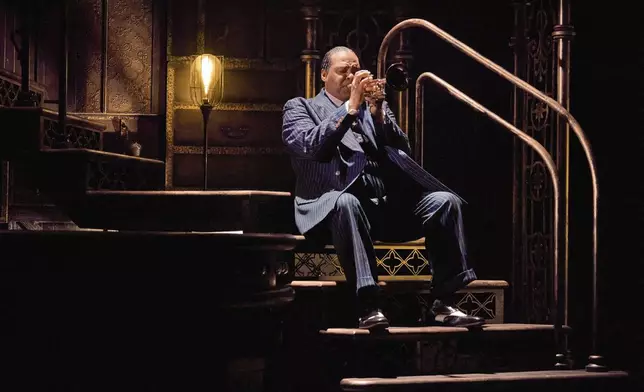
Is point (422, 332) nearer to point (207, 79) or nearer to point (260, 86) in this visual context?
point (207, 79)

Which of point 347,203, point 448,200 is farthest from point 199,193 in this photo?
point 448,200

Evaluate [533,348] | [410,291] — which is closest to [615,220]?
[533,348]

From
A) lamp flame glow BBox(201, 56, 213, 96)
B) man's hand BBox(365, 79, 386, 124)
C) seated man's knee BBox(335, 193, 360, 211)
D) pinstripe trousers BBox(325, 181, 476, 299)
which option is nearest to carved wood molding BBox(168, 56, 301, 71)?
lamp flame glow BBox(201, 56, 213, 96)

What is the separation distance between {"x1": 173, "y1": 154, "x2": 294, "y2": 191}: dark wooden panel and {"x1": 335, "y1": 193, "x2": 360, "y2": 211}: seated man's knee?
2434 millimetres

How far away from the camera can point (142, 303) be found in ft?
14.6

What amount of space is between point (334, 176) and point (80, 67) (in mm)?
3111

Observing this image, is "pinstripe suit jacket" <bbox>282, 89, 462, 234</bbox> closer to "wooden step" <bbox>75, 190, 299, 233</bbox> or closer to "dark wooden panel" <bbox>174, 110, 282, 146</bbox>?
"wooden step" <bbox>75, 190, 299, 233</bbox>

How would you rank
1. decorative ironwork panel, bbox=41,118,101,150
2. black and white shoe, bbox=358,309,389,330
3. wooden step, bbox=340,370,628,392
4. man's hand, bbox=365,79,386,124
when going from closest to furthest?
wooden step, bbox=340,370,628,392 < black and white shoe, bbox=358,309,389,330 < man's hand, bbox=365,79,386,124 < decorative ironwork panel, bbox=41,118,101,150

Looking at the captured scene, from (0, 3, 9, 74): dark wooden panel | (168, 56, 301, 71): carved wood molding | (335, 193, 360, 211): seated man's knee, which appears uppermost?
(0, 3, 9, 74): dark wooden panel

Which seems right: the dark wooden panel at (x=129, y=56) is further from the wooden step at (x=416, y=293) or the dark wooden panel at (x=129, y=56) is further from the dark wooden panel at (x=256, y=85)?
the wooden step at (x=416, y=293)

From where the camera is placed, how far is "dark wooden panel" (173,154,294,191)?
7184 mm

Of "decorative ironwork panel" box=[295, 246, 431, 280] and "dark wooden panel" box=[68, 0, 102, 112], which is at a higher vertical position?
"dark wooden panel" box=[68, 0, 102, 112]

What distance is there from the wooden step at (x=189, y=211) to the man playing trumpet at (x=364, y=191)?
9.9 inches

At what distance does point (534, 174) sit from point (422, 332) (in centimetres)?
168
